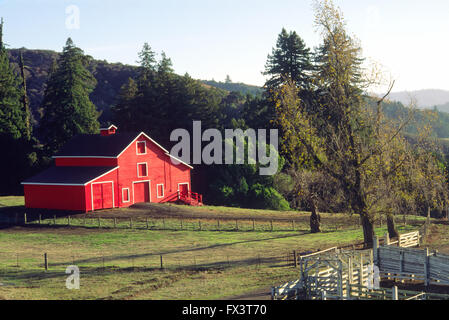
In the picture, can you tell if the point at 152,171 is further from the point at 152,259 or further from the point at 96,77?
the point at 96,77

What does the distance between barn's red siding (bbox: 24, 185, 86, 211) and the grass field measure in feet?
12.1

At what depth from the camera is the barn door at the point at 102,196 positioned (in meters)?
52.8

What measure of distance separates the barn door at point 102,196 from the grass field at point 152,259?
89.1 inches

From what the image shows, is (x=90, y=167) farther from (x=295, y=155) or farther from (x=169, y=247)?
(x=295, y=155)

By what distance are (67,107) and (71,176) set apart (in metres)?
23.7

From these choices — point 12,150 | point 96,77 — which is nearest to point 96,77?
point 96,77

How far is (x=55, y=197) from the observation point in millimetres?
53969

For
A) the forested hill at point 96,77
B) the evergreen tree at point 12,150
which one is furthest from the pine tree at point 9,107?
the forested hill at point 96,77

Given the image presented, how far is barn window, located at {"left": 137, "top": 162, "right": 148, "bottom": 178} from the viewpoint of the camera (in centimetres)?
5847

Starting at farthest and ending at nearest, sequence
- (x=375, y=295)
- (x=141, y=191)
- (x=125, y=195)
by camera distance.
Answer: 1. (x=141, y=191)
2. (x=125, y=195)
3. (x=375, y=295)

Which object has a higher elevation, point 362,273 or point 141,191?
point 141,191

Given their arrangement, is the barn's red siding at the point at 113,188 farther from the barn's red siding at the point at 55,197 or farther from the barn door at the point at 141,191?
the barn door at the point at 141,191

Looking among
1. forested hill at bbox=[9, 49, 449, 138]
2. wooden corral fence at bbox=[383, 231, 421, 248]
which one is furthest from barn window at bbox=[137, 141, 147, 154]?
forested hill at bbox=[9, 49, 449, 138]
